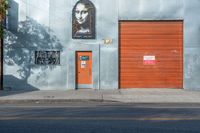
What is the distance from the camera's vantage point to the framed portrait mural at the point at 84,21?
29.8 metres

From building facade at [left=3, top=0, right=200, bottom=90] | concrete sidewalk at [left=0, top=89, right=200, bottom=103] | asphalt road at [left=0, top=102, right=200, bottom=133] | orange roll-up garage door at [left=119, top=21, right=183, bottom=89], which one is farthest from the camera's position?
orange roll-up garage door at [left=119, top=21, right=183, bottom=89]

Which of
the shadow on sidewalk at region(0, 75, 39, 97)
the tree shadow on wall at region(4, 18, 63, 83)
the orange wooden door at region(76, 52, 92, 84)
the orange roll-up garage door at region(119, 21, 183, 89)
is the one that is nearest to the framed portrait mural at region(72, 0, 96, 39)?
the orange wooden door at region(76, 52, 92, 84)

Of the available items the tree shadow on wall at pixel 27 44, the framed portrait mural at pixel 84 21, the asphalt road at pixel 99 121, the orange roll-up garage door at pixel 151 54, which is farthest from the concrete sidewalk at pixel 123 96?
the asphalt road at pixel 99 121

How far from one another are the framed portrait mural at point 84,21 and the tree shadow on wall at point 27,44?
1.27 meters

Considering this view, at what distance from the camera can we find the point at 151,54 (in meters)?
29.9

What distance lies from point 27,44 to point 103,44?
14.2 feet

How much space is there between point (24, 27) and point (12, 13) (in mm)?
1028

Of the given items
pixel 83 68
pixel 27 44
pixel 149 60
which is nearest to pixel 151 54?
pixel 149 60

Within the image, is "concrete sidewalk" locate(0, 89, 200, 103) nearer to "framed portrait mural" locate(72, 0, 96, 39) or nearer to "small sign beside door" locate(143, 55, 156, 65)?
"small sign beside door" locate(143, 55, 156, 65)

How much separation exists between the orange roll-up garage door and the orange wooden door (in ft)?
5.79

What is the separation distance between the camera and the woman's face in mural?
97.8 feet

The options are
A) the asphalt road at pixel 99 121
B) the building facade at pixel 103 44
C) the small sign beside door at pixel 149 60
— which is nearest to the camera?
the asphalt road at pixel 99 121

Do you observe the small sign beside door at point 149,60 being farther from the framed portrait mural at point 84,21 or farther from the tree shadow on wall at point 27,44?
the tree shadow on wall at point 27,44

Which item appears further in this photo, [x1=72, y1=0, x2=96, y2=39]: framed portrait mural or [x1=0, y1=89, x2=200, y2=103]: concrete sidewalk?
[x1=72, y1=0, x2=96, y2=39]: framed portrait mural
